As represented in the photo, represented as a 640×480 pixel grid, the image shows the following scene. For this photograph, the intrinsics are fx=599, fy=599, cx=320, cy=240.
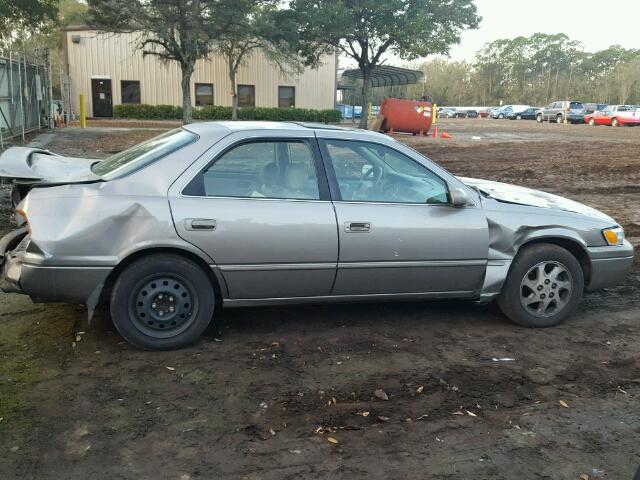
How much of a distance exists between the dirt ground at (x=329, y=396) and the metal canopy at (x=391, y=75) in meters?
30.5

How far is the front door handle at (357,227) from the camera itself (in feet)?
14.2

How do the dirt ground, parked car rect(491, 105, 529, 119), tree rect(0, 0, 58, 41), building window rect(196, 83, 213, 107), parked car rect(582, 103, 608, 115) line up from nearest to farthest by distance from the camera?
the dirt ground < tree rect(0, 0, 58, 41) < building window rect(196, 83, 213, 107) < parked car rect(582, 103, 608, 115) < parked car rect(491, 105, 529, 119)

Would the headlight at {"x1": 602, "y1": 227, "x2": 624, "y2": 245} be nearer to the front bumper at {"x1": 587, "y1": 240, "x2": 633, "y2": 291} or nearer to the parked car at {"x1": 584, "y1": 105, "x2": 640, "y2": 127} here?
the front bumper at {"x1": 587, "y1": 240, "x2": 633, "y2": 291}

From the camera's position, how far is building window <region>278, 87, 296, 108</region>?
129 feet

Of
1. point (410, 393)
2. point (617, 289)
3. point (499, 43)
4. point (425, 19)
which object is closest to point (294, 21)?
point (425, 19)

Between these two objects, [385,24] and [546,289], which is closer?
[546,289]

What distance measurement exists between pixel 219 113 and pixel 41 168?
32.8 m

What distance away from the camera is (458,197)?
453cm

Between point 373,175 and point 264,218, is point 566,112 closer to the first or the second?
point 373,175

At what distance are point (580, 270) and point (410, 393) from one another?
80.9 inches

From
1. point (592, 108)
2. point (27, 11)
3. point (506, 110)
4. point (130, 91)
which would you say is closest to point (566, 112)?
point (592, 108)

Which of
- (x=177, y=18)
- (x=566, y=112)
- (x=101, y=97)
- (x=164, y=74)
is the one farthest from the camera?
(x=566, y=112)

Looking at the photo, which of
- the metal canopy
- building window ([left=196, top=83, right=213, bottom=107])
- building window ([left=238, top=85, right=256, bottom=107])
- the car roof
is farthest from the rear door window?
building window ([left=238, top=85, right=256, bottom=107])

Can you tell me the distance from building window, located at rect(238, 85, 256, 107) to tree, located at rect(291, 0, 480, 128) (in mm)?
7994
